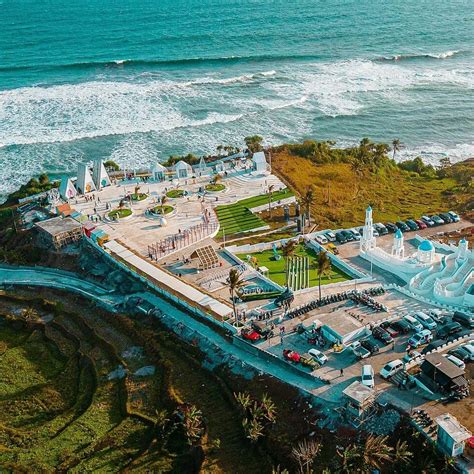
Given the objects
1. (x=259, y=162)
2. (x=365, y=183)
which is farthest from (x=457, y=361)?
(x=365, y=183)

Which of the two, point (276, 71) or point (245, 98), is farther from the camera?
point (276, 71)

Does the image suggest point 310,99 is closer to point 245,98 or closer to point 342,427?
point 245,98

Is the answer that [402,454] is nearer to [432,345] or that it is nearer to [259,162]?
[432,345]

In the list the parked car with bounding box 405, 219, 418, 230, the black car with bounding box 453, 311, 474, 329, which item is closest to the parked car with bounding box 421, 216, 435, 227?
the parked car with bounding box 405, 219, 418, 230

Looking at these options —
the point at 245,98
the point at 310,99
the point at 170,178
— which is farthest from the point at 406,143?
the point at 170,178

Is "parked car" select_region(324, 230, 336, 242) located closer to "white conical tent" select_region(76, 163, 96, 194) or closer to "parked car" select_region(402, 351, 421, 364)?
"parked car" select_region(402, 351, 421, 364)
